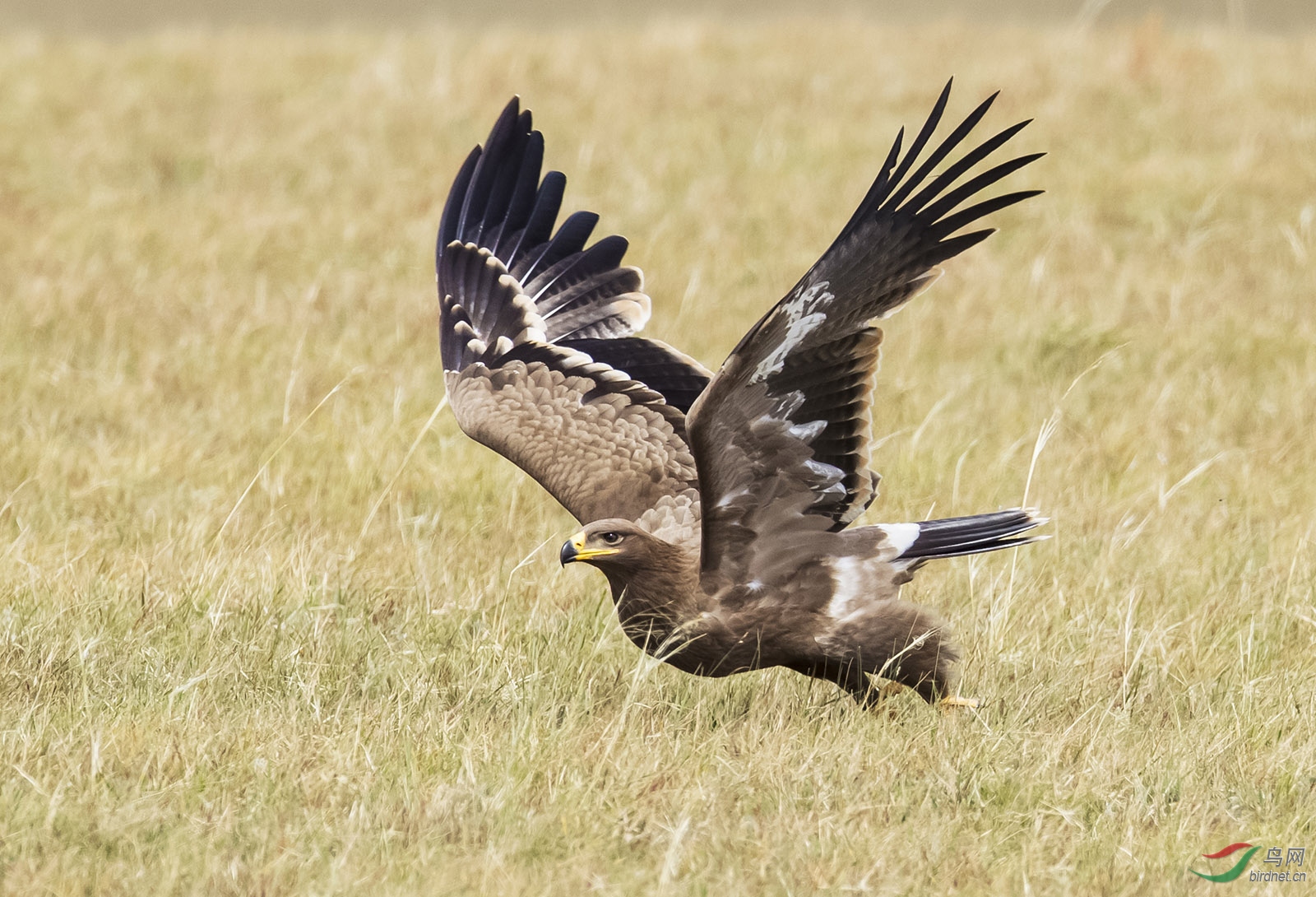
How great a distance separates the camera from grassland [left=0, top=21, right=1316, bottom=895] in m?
3.71

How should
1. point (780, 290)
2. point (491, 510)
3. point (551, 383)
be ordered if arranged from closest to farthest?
1. point (551, 383)
2. point (491, 510)
3. point (780, 290)

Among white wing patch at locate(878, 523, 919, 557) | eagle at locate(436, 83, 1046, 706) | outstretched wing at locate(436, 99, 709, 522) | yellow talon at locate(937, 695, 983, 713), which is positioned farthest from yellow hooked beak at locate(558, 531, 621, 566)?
yellow talon at locate(937, 695, 983, 713)

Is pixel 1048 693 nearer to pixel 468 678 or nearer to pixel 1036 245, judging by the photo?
pixel 468 678

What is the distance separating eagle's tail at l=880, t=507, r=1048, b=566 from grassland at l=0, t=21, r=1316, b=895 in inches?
17.6

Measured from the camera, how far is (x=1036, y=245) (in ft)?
32.9

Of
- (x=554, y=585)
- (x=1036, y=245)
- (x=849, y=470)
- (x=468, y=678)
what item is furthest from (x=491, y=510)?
(x=1036, y=245)

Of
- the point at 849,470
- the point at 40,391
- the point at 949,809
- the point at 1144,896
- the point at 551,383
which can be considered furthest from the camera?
the point at 40,391

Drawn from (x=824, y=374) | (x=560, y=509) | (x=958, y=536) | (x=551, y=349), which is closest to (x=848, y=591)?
(x=958, y=536)

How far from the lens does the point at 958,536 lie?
4.62 metres

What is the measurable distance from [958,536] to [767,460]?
63 cm

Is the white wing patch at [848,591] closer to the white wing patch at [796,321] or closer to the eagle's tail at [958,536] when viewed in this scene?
the eagle's tail at [958,536]

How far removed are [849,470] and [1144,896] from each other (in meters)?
1.42

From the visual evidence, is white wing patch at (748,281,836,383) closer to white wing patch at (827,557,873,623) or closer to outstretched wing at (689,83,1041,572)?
outstretched wing at (689,83,1041,572)

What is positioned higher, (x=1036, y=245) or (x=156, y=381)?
(x=1036, y=245)
